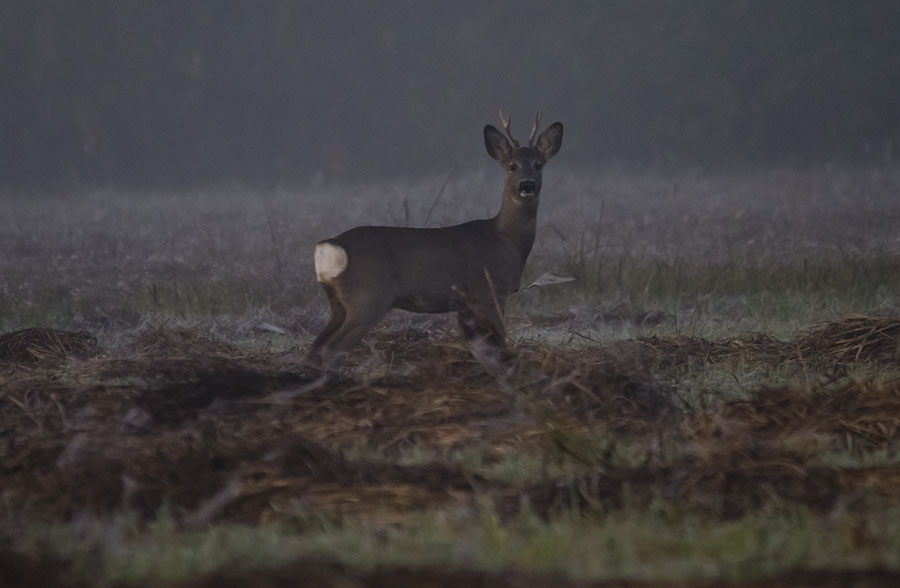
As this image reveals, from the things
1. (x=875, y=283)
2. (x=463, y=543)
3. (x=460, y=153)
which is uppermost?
(x=460, y=153)

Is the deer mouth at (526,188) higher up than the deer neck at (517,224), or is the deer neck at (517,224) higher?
the deer mouth at (526,188)

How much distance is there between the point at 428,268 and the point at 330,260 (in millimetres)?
592

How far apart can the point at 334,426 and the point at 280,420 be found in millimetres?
225

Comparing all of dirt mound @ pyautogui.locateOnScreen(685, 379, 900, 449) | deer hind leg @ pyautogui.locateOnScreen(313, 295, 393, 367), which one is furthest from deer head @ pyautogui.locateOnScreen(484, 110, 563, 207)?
dirt mound @ pyautogui.locateOnScreen(685, 379, 900, 449)

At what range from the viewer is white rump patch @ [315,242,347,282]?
7.82 metres

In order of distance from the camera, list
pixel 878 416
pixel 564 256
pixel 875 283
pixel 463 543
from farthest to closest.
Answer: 1. pixel 564 256
2. pixel 875 283
3. pixel 878 416
4. pixel 463 543

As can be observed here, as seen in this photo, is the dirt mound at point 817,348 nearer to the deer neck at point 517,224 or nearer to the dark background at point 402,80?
the deer neck at point 517,224

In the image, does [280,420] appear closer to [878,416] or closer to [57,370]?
[878,416]

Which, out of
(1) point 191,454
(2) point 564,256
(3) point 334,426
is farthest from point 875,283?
(1) point 191,454

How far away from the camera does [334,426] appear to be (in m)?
5.11

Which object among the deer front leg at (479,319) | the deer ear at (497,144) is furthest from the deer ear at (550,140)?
the deer front leg at (479,319)

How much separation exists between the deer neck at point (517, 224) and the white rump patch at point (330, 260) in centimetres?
137

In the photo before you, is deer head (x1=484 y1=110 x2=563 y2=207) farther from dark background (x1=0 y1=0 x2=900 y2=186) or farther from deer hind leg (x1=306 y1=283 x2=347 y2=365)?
dark background (x1=0 y1=0 x2=900 y2=186)

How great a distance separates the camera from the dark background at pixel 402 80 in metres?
25.7
